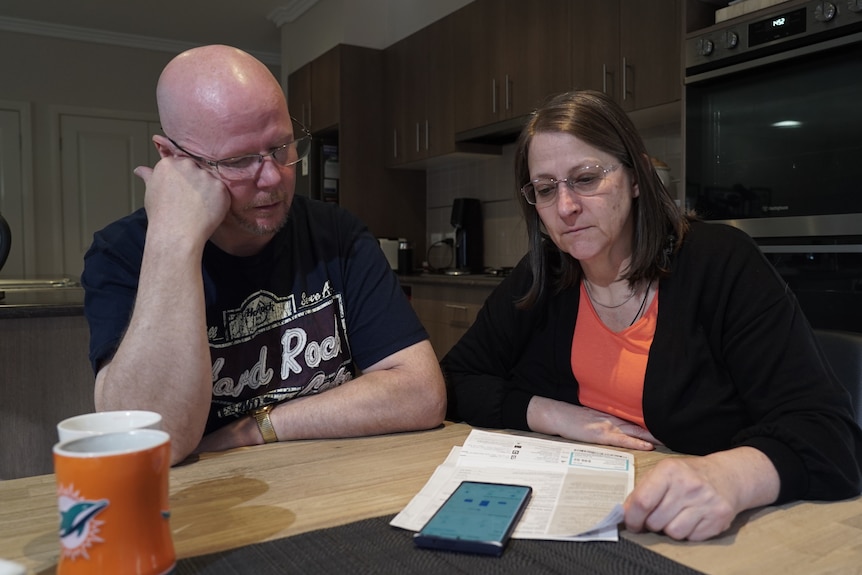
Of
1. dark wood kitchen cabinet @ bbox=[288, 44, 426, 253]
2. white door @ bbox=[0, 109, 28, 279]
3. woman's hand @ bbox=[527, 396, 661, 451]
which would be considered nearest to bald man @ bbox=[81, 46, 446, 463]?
woman's hand @ bbox=[527, 396, 661, 451]

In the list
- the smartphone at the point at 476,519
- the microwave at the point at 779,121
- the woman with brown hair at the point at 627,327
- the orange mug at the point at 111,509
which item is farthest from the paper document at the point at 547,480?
the microwave at the point at 779,121

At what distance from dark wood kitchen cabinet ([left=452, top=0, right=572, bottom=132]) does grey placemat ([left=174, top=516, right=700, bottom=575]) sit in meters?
2.48

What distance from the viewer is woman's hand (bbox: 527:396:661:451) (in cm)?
102

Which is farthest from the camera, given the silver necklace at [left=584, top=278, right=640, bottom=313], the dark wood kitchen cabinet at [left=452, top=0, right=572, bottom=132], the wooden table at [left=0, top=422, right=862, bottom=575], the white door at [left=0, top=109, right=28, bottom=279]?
the white door at [left=0, top=109, right=28, bottom=279]

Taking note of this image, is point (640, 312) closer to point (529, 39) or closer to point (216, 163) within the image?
point (216, 163)

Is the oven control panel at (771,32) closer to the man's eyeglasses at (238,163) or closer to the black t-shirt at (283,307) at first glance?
the black t-shirt at (283,307)

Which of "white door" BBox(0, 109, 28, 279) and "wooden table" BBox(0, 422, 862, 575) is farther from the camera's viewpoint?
"white door" BBox(0, 109, 28, 279)

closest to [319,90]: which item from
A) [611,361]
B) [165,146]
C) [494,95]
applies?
[494,95]

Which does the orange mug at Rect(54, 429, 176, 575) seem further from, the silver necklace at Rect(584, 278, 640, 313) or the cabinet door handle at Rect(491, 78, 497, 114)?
the cabinet door handle at Rect(491, 78, 497, 114)

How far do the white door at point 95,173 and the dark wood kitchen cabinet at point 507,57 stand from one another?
3025 mm

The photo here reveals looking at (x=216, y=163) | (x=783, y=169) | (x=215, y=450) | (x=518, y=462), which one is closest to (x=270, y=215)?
(x=216, y=163)

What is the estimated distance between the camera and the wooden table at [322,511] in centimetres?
63

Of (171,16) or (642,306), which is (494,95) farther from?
(171,16)

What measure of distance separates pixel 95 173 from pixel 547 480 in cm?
538
